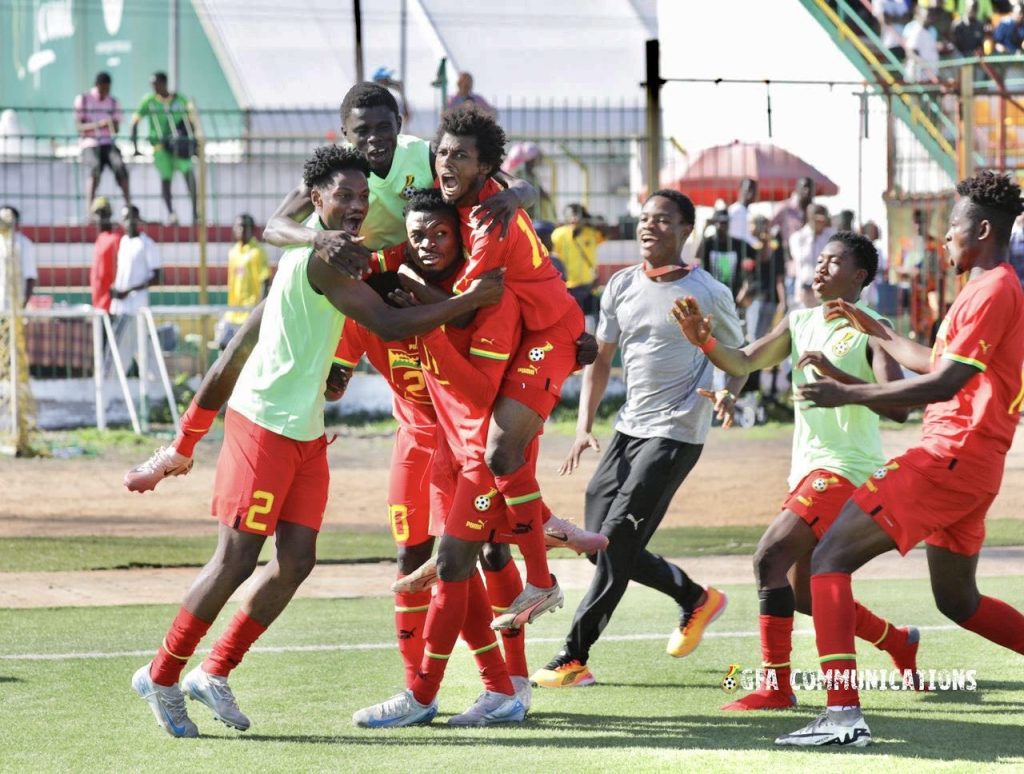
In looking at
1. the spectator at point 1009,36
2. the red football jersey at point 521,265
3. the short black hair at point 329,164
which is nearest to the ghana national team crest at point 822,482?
the red football jersey at point 521,265

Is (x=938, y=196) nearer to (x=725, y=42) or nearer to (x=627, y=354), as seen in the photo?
(x=725, y=42)

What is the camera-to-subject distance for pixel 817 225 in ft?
59.7

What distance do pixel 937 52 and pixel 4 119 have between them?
13211mm

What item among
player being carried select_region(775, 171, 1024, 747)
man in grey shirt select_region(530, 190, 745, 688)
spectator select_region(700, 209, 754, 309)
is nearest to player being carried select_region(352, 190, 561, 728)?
man in grey shirt select_region(530, 190, 745, 688)

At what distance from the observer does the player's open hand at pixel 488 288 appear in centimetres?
655

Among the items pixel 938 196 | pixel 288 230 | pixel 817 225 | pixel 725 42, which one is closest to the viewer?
pixel 288 230

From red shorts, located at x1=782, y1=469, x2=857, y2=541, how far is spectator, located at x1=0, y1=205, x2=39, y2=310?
11.1 metres

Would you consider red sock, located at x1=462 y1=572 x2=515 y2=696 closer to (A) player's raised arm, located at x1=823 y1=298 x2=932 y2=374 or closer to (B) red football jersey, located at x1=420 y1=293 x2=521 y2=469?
(B) red football jersey, located at x1=420 y1=293 x2=521 y2=469

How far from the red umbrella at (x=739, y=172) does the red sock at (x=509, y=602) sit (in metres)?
12.6

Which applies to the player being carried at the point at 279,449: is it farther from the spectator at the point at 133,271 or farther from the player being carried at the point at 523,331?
the spectator at the point at 133,271

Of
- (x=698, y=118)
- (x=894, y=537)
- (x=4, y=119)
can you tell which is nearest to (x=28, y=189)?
(x=4, y=119)

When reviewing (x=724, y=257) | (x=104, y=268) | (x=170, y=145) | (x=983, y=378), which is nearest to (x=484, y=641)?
(x=983, y=378)

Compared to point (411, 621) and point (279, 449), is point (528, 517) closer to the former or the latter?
point (411, 621)

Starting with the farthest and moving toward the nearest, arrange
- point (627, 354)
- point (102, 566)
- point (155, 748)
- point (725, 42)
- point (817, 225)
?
point (725, 42)
point (817, 225)
point (102, 566)
point (627, 354)
point (155, 748)
